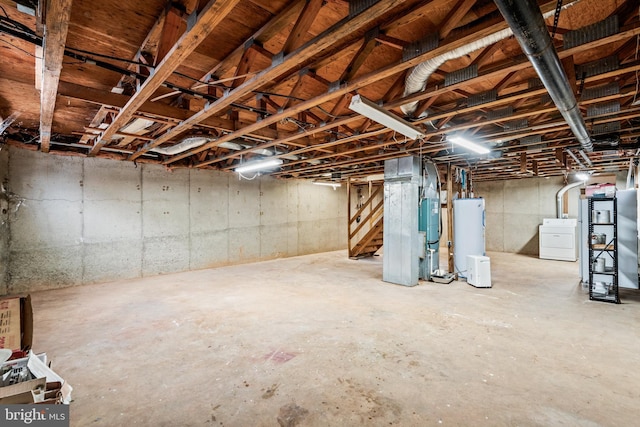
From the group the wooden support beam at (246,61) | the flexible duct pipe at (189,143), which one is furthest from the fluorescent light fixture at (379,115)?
the flexible duct pipe at (189,143)

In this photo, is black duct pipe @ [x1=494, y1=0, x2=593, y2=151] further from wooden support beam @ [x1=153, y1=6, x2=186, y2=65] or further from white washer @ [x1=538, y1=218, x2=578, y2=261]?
white washer @ [x1=538, y1=218, x2=578, y2=261]

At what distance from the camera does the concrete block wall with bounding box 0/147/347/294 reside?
4711 millimetres

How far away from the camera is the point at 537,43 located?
4.71 feet

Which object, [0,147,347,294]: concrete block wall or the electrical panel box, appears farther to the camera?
the electrical panel box

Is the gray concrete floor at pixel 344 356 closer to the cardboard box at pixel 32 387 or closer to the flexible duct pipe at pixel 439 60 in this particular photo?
the cardboard box at pixel 32 387

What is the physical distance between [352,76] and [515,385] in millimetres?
2745

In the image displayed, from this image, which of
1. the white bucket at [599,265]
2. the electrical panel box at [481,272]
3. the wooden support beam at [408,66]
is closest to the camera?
the wooden support beam at [408,66]

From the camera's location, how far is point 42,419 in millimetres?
1361

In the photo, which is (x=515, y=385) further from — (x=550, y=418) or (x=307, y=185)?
(x=307, y=185)

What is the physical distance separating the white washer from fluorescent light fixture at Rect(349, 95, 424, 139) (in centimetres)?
718

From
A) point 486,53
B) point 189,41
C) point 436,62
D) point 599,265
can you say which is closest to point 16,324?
point 189,41

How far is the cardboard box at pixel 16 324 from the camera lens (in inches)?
78.8

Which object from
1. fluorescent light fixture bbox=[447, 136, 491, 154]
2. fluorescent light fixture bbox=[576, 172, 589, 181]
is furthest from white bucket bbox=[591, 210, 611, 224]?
fluorescent light fixture bbox=[576, 172, 589, 181]

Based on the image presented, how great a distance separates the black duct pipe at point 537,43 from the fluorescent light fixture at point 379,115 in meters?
1.09
